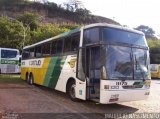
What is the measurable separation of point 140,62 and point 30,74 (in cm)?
1089

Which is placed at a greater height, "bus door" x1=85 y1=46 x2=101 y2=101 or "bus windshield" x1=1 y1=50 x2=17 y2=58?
"bus windshield" x1=1 y1=50 x2=17 y2=58

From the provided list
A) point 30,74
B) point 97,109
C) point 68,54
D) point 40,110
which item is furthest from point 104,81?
point 30,74

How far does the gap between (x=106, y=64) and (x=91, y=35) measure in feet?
5.38

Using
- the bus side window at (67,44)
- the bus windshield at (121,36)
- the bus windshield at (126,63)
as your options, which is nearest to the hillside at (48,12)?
the bus side window at (67,44)

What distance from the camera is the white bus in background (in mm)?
30844

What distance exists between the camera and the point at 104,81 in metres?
10.8

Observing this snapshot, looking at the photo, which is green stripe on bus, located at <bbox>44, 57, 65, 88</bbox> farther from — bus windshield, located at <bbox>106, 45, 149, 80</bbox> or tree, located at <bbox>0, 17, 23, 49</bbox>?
tree, located at <bbox>0, 17, 23, 49</bbox>

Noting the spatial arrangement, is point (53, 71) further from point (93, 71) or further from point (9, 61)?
point (9, 61)

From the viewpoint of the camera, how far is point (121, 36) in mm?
11789

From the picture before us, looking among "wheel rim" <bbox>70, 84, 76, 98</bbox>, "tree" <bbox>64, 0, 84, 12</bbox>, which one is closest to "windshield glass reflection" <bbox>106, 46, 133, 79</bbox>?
"wheel rim" <bbox>70, 84, 76, 98</bbox>

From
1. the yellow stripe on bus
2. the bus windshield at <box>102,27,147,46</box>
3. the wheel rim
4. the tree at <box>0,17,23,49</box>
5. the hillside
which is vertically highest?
the hillside

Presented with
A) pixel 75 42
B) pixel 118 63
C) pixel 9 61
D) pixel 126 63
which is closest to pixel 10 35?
pixel 9 61

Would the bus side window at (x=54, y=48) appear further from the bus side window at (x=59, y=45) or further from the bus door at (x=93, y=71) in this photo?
the bus door at (x=93, y=71)

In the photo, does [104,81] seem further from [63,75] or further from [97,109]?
[63,75]
